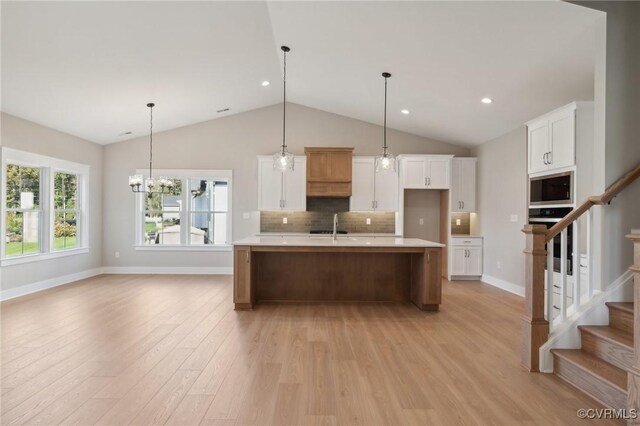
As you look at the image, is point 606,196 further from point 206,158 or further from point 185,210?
point 185,210

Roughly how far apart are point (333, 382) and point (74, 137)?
21.4ft

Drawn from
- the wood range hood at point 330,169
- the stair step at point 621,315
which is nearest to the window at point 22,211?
the wood range hood at point 330,169

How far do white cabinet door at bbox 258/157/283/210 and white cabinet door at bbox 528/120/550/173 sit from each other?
4226 millimetres

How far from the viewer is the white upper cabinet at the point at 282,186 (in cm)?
693

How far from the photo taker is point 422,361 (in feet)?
9.70

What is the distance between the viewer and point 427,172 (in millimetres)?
6906

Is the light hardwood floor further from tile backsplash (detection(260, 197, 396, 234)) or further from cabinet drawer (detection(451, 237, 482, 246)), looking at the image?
tile backsplash (detection(260, 197, 396, 234))

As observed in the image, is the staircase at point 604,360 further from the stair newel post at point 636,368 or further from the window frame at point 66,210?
the window frame at point 66,210

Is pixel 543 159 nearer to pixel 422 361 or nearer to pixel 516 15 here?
pixel 516 15

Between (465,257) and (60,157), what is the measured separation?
748 centimetres

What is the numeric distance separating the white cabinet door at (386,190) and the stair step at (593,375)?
4.46 meters

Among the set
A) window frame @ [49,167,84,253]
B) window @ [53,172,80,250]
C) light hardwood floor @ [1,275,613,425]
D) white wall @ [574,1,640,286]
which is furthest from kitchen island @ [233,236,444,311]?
window @ [53,172,80,250]

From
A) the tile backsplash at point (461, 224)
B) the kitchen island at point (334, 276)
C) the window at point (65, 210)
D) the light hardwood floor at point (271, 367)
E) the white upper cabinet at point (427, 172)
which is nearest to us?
the light hardwood floor at point (271, 367)

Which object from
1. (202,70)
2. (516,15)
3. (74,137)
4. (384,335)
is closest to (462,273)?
(384,335)
